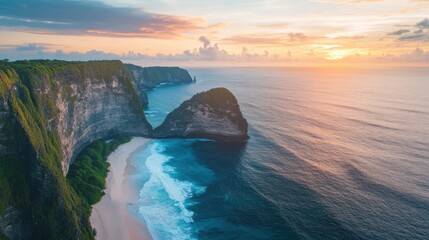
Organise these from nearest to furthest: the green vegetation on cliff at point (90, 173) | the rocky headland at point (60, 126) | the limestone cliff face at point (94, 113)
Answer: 1. the rocky headland at point (60, 126)
2. the green vegetation on cliff at point (90, 173)
3. the limestone cliff face at point (94, 113)

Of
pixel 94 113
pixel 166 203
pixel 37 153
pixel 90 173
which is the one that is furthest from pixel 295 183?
pixel 94 113

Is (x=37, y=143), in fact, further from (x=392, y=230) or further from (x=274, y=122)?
(x=274, y=122)

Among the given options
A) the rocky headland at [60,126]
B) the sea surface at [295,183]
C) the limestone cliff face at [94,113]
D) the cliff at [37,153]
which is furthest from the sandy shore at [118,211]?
the limestone cliff face at [94,113]

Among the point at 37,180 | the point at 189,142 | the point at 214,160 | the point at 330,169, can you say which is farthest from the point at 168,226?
the point at 189,142

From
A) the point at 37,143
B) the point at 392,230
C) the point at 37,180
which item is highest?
the point at 37,143

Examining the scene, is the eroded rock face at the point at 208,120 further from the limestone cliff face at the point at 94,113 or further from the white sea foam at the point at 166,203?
the white sea foam at the point at 166,203
